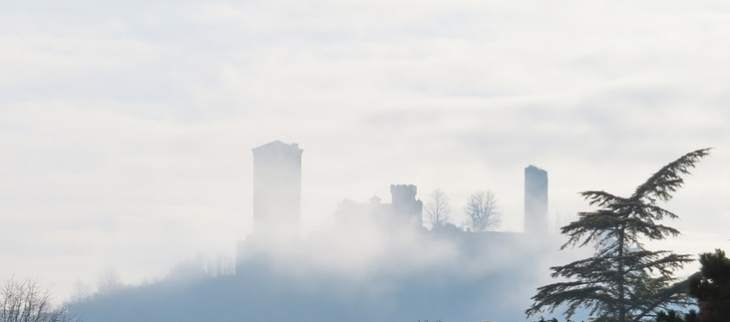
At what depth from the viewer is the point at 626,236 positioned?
38375mm

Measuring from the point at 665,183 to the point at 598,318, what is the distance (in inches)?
192

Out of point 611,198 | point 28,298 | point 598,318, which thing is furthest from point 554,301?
point 28,298

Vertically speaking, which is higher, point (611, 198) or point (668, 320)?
point (611, 198)

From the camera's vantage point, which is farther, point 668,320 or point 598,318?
point 598,318

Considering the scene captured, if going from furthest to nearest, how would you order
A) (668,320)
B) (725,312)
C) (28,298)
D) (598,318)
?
(28,298) < (598,318) < (668,320) < (725,312)

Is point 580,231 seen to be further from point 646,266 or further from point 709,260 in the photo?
point 709,260

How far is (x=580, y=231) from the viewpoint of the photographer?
127 ft

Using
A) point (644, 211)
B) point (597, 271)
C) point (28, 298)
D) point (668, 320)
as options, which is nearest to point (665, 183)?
point (644, 211)

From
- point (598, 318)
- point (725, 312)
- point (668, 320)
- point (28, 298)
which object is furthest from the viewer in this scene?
point (28, 298)

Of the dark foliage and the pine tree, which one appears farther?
the pine tree

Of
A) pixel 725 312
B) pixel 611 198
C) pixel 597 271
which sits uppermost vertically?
pixel 611 198

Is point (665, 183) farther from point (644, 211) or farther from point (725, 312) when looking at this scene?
point (725, 312)

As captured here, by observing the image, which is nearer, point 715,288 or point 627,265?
point 715,288

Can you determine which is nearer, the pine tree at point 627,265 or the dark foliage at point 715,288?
the dark foliage at point 715,288
